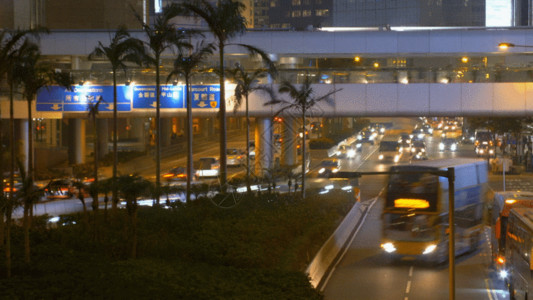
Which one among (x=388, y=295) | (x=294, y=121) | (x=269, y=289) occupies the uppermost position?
(x=294, y=121)

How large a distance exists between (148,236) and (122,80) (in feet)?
74.7

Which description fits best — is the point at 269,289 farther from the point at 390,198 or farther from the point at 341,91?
the point at 341,91

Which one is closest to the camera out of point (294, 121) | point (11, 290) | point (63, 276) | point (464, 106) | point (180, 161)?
point (11, 290)

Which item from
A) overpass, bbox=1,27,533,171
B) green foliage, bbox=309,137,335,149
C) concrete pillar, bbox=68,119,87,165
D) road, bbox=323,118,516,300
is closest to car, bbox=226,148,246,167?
concrete pillar, bbox=68,119,87,165

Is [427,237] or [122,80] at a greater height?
[122,80]

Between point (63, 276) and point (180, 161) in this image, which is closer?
point (63, 276)

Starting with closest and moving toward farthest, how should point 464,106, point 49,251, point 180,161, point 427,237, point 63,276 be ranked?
1. point 63,276
2. point 49,251
3. point 427,237
4. point 464,106
5. point 180,161

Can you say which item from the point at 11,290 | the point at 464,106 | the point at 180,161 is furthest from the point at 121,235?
the point at 180,161

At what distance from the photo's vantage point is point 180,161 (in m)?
62.4

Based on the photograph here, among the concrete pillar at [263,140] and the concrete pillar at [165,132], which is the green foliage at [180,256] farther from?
the concrete pillar at [165,132]

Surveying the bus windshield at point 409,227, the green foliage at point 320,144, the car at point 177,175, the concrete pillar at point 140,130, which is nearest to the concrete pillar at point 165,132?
the concrete pillar at point 140,130

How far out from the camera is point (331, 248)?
78.1 feet

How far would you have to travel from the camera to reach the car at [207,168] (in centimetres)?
4927

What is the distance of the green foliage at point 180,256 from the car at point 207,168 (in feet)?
76.1
